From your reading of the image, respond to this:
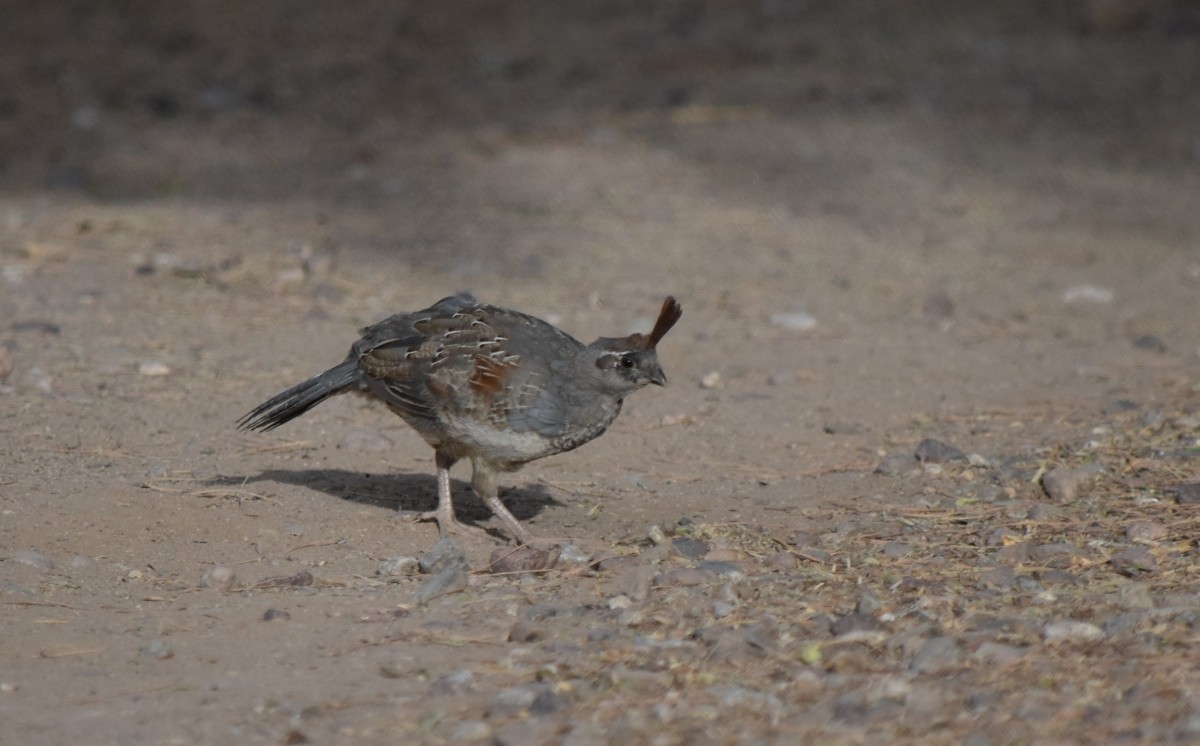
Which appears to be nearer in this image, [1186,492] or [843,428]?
[1186,492]

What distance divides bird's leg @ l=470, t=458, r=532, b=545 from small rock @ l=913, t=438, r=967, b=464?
1.64 m

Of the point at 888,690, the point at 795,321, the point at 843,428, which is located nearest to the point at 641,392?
the point at 843,428

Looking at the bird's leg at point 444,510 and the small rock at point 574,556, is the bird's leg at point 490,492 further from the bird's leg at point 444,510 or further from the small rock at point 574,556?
the small rock at point 574,556

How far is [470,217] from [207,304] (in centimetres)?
212

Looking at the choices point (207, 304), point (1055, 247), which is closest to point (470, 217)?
point (207, 304)

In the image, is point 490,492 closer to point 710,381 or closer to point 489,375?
point 489,375

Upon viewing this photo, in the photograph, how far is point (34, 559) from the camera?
4.54m

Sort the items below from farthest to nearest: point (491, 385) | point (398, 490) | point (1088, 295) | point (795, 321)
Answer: point (1088, 295)
point (795, 321)
point (398, 490)
point (491, 385)

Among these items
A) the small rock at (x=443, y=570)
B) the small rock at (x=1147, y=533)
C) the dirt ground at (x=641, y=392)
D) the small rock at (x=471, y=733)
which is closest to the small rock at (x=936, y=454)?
the dirt ground at (x=641, y=392)

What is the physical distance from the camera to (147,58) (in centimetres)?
1255

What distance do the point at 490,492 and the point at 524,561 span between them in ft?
2.05

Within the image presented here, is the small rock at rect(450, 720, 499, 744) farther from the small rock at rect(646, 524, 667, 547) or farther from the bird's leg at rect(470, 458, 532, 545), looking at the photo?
the bird's leg at rect(470, 458, 532, 545)

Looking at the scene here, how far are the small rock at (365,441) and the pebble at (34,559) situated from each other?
161 centimetres

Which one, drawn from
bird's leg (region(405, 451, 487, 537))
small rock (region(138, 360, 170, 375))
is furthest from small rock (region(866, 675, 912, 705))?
small rock (region(138, 360, 170, 375))
